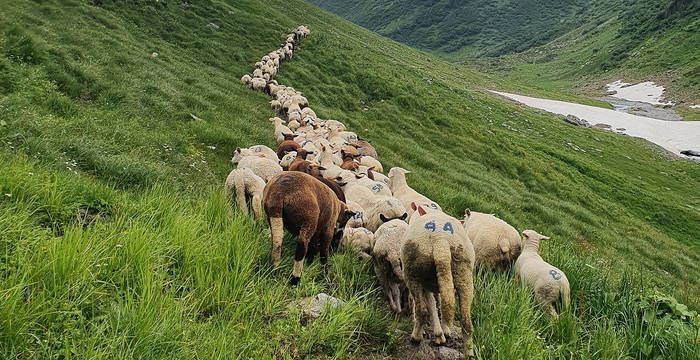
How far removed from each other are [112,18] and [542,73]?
4705 inches

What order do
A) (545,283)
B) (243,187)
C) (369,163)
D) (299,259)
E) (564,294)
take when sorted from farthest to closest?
(369,163) < (243,187) < (545,283) < (564,294) < (299,259)

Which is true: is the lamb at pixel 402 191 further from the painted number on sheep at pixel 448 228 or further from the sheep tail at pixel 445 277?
the sheep tail at pixel 445 277

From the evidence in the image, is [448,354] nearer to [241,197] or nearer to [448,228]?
[448,228]

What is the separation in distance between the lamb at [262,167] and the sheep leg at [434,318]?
527 cm

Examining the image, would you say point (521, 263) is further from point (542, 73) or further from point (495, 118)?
point (542, 73)

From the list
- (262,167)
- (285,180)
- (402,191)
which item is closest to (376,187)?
(402,191)

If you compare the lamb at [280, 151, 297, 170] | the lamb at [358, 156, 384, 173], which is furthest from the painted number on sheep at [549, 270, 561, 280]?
the lamb at [358, 156, 384, 173]

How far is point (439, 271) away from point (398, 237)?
1.54 m

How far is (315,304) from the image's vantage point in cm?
427

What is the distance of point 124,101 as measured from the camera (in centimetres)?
1173

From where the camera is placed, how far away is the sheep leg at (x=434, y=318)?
3.96m

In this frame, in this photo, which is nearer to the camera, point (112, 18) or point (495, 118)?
point (112, 18)

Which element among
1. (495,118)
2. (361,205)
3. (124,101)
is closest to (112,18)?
(124,101)

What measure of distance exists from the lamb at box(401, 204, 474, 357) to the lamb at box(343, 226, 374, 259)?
6.17 feet
